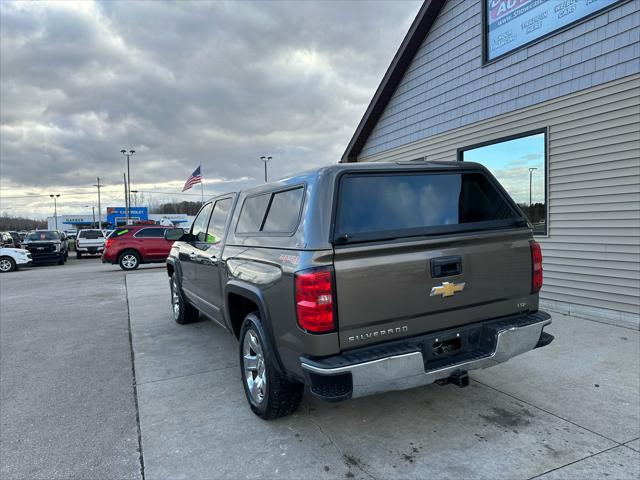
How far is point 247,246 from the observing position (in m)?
3.73

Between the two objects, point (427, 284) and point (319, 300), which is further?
point (427, 284)

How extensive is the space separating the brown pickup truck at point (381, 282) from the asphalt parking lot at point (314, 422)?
0.45 meters

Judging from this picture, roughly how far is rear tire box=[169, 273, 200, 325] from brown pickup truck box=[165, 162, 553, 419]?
117 inches

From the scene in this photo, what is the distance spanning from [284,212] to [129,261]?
14717mm

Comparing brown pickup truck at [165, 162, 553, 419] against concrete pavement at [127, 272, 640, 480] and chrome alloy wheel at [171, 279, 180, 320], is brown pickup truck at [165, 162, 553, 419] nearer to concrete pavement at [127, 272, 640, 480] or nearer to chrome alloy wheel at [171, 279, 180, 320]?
concrete pavement at [127, 272, 640, 480]

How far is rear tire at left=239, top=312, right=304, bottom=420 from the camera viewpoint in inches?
128

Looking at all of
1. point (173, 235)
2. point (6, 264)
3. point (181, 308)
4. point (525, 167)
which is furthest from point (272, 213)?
point (6, 264)

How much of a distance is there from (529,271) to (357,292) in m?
1.56

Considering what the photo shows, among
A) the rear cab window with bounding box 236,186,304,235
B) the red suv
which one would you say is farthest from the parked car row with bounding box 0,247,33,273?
the rear cab window with bounding box 236,186,304,235

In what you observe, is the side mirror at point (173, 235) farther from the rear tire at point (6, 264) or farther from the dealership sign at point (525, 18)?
the rear tire at point (6, 264)

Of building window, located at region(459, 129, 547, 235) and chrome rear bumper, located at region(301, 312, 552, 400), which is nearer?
chrome rear bumper, located at region(301, 312, 552, 400)

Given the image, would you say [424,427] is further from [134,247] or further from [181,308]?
[134,247]

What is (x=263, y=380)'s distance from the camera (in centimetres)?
346

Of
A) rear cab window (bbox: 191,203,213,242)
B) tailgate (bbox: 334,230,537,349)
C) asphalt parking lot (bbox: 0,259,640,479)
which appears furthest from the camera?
rear cab window (bbox: 191,203,213,242)
